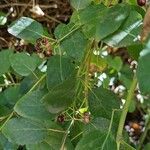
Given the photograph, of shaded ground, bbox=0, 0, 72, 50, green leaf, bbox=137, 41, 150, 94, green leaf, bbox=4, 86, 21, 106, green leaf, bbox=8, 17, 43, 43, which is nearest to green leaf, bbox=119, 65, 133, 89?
shaded ground, bbox=0, 0, 72, 50

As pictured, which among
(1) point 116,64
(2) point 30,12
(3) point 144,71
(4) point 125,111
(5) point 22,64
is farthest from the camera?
(1) point 116,64

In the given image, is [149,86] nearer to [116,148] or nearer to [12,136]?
[116,148]

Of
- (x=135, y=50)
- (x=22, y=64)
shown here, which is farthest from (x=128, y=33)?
(x=22, y=64)

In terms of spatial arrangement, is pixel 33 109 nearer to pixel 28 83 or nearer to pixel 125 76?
pixel 28 83

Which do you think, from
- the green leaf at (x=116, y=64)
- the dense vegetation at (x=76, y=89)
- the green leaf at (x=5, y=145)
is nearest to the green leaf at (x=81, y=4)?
the dense vegetation at (x=76, y=89)

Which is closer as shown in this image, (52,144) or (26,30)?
(52,144)
